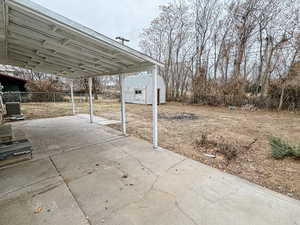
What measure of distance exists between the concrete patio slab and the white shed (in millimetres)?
12119

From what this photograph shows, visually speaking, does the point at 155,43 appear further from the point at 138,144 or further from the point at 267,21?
the point at 138,144

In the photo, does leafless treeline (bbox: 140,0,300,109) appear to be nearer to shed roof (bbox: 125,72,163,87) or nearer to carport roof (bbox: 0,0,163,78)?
shed roof (bbox: 125,72,163,87)

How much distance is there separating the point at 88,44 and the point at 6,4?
1.29 m

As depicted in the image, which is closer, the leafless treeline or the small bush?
the small bush

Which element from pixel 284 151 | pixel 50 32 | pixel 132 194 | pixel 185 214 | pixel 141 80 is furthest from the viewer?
pixel 141 80

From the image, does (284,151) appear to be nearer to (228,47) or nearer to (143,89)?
(228,47)

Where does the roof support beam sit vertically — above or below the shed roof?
below

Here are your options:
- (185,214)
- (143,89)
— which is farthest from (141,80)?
(185,214)

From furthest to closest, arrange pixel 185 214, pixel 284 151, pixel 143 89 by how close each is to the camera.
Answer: pixel 143 89, pixel 284 151, pixel 185 214

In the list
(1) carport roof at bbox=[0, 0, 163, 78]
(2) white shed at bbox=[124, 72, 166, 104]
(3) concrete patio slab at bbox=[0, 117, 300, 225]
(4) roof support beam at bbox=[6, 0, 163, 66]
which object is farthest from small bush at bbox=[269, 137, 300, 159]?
(2) white shed at bbox=[124, 72, 166, 104]

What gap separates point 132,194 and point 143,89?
13742 mm

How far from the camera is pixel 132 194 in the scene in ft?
7.00

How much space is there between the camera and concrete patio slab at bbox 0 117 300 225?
1.72 metres

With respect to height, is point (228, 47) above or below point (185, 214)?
above
